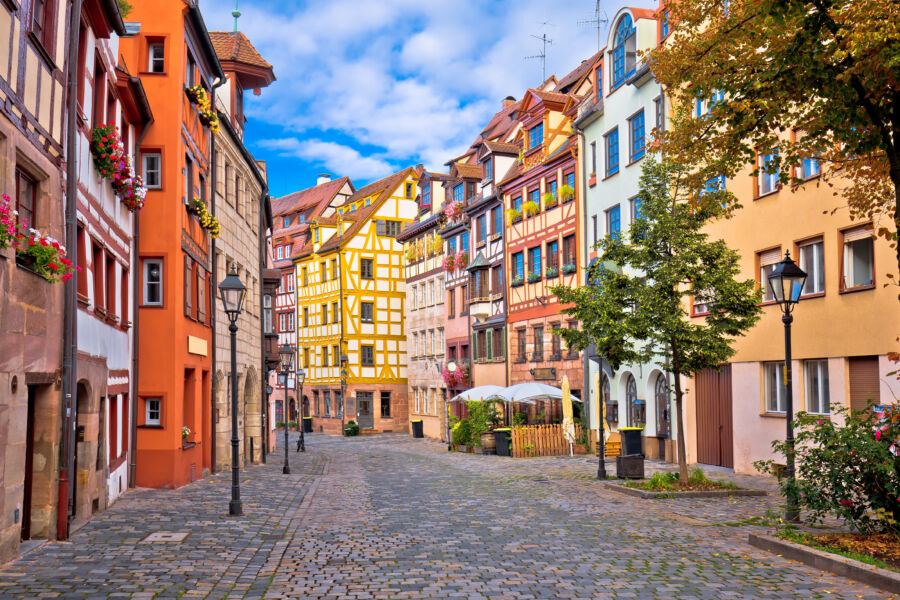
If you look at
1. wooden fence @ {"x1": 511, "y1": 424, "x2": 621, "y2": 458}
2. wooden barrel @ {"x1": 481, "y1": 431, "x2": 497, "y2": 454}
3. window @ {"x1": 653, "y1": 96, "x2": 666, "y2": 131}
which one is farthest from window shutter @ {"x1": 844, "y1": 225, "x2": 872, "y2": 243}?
wooden barrel @ {"x1": 481, "y1": 431, "x2": 497, "y2": 454}

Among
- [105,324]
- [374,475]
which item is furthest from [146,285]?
[374,475]

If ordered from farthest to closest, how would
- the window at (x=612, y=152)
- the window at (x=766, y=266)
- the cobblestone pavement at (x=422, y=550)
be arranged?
the window at (x=612, y=152), the window at (x=766, y=266), the cobblestone pavement at (x=422, y=550)

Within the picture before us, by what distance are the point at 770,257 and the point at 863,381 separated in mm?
4420

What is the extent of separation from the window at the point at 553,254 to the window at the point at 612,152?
15.4ft

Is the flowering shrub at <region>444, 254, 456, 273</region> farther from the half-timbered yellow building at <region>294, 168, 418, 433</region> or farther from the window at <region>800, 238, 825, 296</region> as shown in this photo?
the window at <region>800, 238, 825, 296</region>

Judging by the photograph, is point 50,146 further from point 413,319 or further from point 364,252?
point 364,252

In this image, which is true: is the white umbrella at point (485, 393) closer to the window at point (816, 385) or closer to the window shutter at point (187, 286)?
the window at point (816, 385)

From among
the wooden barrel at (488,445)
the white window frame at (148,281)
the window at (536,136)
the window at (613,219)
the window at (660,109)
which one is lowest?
the wooden barrel at (488,445)

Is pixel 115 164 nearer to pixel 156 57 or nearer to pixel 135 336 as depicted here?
pixel 135 336

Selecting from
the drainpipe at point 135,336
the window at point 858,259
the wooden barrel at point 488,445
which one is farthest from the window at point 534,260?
the drainpipe at point 135,336

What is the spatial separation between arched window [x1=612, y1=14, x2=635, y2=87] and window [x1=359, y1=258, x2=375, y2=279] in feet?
101

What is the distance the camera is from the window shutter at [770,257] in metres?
22.4

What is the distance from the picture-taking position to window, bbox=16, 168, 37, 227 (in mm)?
11344

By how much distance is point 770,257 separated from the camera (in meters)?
22.8
